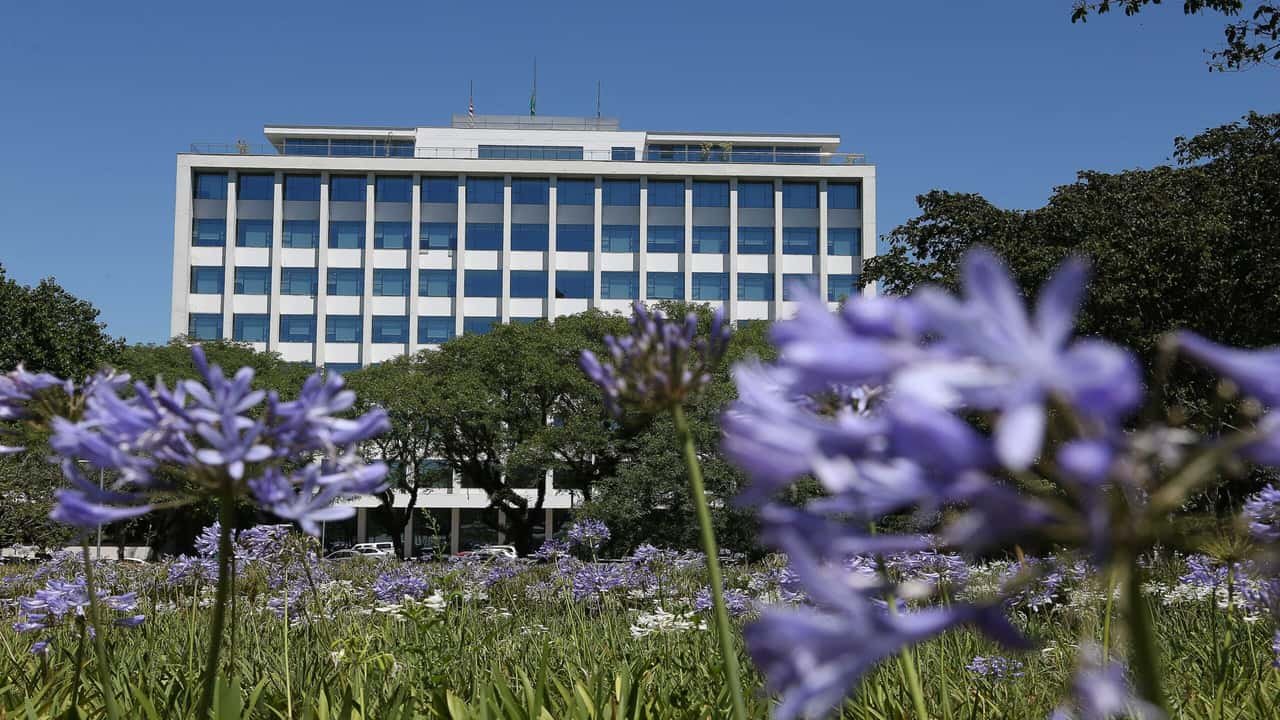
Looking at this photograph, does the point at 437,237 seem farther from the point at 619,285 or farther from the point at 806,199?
the point at 806,199

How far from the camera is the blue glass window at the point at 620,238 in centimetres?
5641

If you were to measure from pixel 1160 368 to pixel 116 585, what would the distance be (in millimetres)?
11896

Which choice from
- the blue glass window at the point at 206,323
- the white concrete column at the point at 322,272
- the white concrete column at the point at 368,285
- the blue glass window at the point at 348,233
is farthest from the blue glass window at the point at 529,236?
the blue glass window at the point at 206,323

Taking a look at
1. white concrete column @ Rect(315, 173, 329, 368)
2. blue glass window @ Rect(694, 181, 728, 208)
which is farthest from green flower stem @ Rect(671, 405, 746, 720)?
blue glass window @ Rect(694, 181, 728, 208)

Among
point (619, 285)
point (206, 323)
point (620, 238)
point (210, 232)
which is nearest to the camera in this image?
point (206, 323)

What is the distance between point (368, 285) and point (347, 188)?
5.74m

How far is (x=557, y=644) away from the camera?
6.13 m

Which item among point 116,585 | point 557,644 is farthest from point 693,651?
point 116,585

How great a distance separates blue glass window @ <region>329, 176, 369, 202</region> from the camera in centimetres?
5619

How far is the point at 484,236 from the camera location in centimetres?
5641

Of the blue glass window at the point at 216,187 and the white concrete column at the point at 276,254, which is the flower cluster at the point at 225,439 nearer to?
the white concrete column at the point at 276,254

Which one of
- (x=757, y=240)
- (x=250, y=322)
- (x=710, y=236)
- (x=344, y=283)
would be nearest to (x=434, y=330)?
(x=344, y=283)

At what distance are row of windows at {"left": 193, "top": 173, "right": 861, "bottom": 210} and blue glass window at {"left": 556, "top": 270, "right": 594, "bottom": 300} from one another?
4083mm

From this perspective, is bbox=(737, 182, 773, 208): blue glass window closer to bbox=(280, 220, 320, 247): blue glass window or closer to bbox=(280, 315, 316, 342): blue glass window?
bbox=(280, 220, 320, 247): blue glass window
